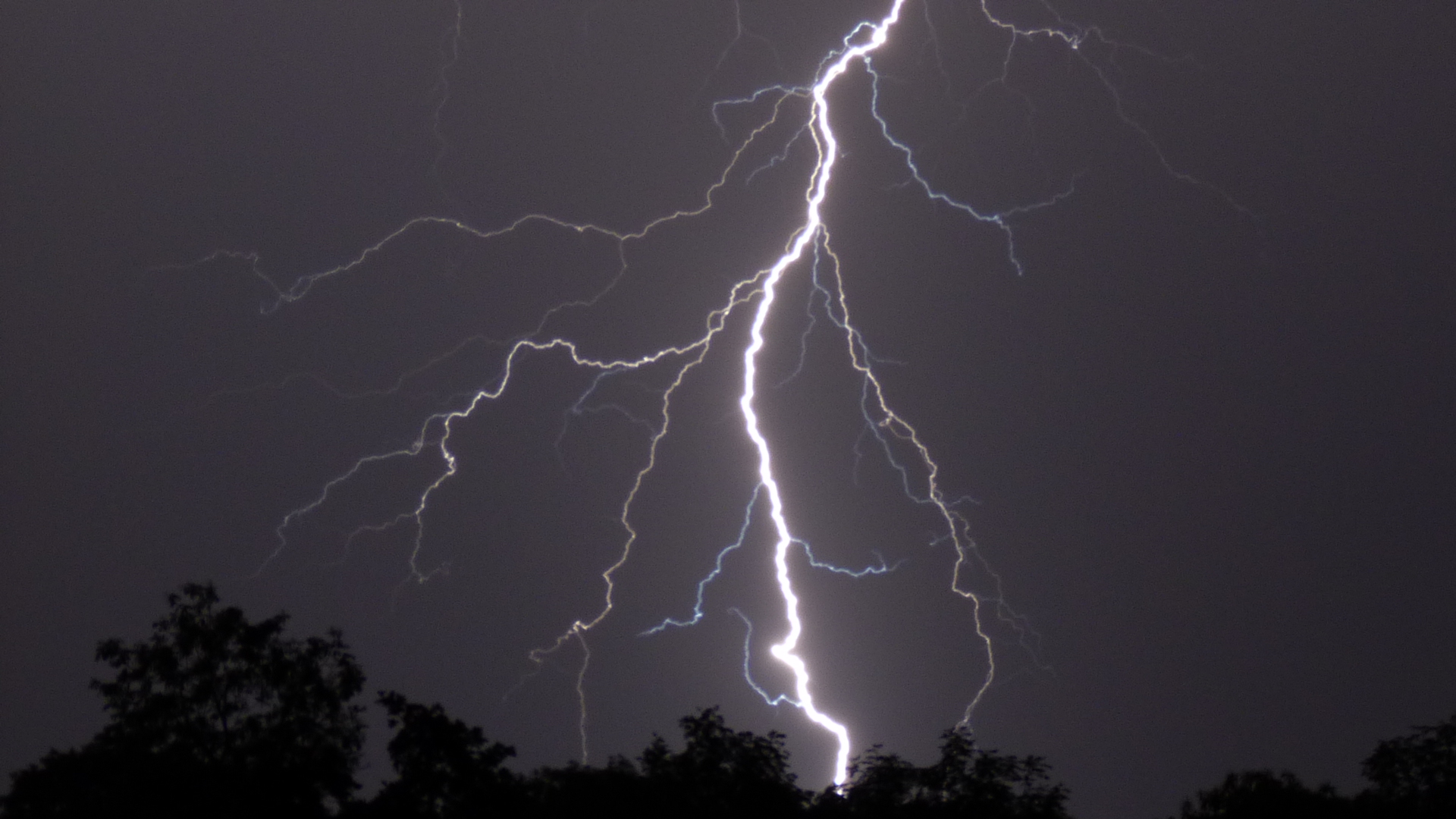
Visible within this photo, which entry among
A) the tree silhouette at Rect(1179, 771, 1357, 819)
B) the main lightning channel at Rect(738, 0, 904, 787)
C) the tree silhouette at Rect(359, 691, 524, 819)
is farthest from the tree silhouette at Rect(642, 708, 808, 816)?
the main lightning channel at Rect(738, 0, 904, 787)

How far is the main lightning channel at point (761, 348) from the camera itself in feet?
45.6

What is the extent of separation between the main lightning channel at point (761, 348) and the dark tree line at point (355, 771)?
19.8ft

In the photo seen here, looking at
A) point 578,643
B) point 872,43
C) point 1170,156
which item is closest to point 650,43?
point 872,43

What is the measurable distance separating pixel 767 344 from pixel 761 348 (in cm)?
10

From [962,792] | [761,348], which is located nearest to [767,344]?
[761,348]

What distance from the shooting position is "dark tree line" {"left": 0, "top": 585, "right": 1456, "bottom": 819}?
6.09m

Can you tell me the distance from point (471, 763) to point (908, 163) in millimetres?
10042

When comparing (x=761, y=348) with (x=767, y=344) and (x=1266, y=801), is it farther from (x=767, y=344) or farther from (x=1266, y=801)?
(x=1266, y=801)

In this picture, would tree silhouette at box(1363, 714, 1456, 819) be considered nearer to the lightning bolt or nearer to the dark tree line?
the dark tree line

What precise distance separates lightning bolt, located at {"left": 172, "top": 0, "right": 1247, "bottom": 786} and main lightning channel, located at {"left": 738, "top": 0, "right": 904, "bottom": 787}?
0.01m

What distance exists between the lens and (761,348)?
1420 cm

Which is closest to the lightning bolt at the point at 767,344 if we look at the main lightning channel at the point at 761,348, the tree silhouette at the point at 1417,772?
the main lightning channel at the point at 761,348

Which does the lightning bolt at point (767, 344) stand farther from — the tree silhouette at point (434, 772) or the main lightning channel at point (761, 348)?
the tree silhouette at point (434, 772)

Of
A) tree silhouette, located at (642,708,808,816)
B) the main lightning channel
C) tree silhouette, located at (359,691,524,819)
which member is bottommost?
tree silhouette, located at (359,691,524,819)
